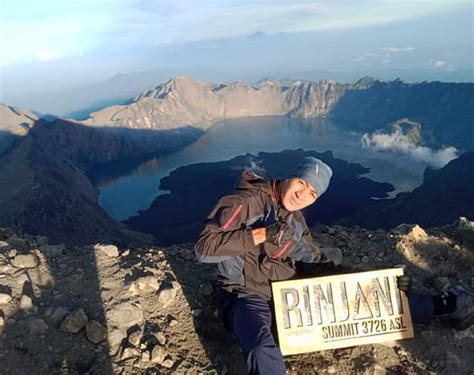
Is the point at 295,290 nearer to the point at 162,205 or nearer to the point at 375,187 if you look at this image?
the point at 162,205

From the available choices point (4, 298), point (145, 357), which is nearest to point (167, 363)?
point (145, 357)

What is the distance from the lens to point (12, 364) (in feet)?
18.5

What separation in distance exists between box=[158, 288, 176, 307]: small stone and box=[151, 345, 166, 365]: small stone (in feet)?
3.51

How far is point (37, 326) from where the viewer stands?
6.21 meters

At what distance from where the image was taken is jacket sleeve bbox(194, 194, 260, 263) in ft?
18.5

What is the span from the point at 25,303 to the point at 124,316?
1445 millimetres

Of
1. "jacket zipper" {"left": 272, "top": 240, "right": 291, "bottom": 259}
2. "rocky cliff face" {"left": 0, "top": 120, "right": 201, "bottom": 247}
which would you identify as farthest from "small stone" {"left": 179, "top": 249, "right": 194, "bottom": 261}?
"rocky cliff face" {"left": 0, "top": 120, "right": 201, "bottom": 247}

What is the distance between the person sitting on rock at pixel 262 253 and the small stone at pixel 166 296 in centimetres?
98

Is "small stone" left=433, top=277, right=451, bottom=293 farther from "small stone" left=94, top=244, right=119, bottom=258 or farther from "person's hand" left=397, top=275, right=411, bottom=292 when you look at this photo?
"small stone" left=94, top=244, right=119, bottom=258

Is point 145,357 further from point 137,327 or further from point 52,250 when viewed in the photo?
point 52,250

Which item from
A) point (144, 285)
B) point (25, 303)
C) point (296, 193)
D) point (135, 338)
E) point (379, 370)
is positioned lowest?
point (379, 370)

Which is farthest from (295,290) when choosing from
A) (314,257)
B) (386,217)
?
(386,217)

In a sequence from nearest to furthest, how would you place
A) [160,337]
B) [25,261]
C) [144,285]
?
[160,337] < [144,285] < [25,261]

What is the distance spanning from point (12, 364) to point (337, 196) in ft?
477
